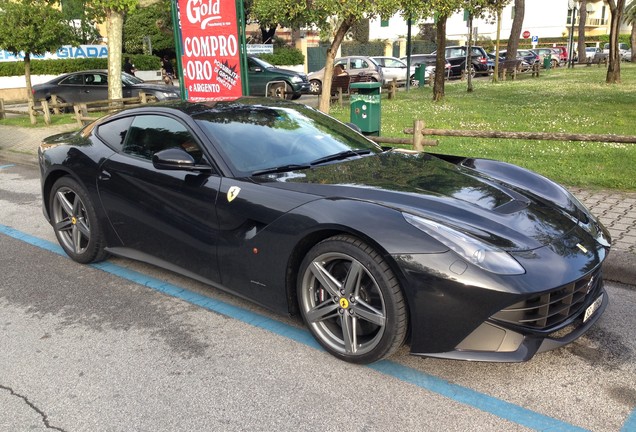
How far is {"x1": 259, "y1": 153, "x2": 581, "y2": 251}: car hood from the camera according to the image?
10.2ft

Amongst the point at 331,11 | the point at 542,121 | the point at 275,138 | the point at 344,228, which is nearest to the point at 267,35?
the point at 331,11

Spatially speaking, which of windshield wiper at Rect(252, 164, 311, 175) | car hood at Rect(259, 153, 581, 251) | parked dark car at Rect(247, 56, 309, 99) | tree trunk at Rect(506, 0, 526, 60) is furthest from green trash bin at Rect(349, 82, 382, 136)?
tree trunk at Rect(506, 0, 526, 60)

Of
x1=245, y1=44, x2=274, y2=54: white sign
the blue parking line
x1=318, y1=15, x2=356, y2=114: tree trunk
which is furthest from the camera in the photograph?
x1=245, y1=44, x2=274, y2=54: white sign

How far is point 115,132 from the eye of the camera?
4.78 metres

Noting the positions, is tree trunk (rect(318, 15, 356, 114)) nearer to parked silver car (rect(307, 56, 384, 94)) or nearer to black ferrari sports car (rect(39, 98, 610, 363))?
black ferrari sports car (rect(39, 98, 610, 363))

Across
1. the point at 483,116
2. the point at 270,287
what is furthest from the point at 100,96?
the point at 270,287

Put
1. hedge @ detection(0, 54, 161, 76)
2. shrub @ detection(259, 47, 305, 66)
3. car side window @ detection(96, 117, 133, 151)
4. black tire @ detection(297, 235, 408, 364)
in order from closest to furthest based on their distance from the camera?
black tire @ detection(297, 235, 408, 364) → car side window @ detection(96, 117, 133, 151) → hedge @ detection(0, 54, 161, 76) → shrub @ detection(259, 47, 305, 66)

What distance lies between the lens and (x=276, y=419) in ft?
9.29

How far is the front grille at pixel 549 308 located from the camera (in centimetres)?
282

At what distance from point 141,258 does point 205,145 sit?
112 cm


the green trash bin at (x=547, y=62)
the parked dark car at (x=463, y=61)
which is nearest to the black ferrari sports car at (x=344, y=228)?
the parked dark car at (x=463, y=61)

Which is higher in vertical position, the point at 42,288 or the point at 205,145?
the point at 205,145

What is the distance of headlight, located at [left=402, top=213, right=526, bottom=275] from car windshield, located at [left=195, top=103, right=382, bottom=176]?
1.22 m

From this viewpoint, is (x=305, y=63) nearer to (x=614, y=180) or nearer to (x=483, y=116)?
(x=483, y=116)
